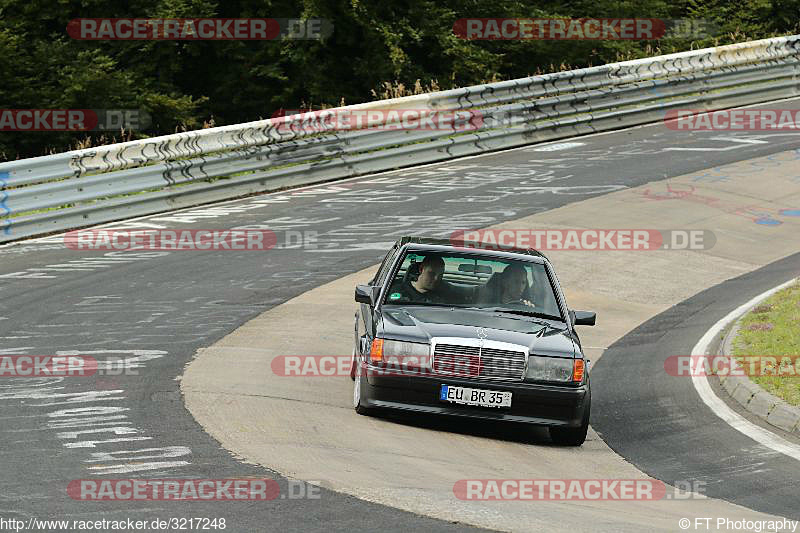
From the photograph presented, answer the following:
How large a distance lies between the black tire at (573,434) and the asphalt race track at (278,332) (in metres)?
0.32

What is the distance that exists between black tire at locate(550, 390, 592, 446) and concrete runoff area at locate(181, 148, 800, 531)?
129mm

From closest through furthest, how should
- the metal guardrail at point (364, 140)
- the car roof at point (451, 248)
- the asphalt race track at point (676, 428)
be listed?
the asphalt race track at point (676, 428), the car roof at point (451, 248), the metal guardrail at point (364, 140)

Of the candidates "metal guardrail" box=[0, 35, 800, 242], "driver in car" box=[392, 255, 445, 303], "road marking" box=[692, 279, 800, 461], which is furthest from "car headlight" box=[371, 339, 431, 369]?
"metal guardrail" box=[0, 35, 800, 242]

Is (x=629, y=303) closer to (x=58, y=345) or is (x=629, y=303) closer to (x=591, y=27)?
(x=58, y=345)

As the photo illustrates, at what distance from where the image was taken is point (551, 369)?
9.91m

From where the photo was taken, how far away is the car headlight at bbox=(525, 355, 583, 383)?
9891mm

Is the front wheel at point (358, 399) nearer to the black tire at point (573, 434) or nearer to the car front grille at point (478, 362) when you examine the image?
the car front grille at point (478, 362)

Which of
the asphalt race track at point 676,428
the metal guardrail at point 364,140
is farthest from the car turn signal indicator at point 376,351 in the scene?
the metal guardrail at point 364,140

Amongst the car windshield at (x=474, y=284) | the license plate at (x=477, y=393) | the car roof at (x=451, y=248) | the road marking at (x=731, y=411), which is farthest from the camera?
the car roof at (x=451, y=248)

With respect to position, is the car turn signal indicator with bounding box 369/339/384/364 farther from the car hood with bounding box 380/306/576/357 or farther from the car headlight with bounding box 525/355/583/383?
the car headlight with bounding box 525/355/583/383

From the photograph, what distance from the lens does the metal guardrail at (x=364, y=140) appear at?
18.1m

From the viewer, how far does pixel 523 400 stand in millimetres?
9812

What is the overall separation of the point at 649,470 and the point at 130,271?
8.66m

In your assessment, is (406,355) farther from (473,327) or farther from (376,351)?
(473,327)
